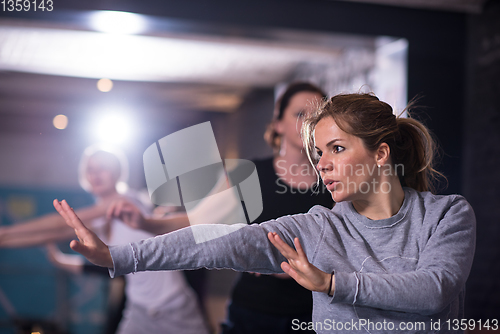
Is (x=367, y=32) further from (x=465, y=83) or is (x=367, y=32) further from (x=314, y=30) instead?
(x=465, y=83)

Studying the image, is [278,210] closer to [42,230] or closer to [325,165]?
[325,165]

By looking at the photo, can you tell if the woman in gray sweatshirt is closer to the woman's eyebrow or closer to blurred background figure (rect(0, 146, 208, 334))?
the woman's eyebrow

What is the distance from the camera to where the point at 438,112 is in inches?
90.6

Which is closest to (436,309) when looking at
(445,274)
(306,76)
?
(445,274)

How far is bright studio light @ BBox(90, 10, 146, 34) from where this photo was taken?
1.90 metres

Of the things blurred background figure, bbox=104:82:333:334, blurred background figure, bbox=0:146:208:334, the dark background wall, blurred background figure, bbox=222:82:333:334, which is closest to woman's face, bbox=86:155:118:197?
blurred background figure, bbox=0:146:208:334

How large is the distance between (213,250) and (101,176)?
1210 mm

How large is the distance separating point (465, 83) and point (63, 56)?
6.93 feet

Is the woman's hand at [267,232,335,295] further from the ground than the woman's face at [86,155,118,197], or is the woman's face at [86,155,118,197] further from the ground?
the woman's face at [86,155,118,197]

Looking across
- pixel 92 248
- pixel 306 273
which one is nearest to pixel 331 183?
pixel 306 273

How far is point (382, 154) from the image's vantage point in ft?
3.46

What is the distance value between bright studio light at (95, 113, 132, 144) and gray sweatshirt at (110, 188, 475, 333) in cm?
108

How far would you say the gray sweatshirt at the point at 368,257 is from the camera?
0.86 meters

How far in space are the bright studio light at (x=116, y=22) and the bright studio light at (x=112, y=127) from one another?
0.40 m
